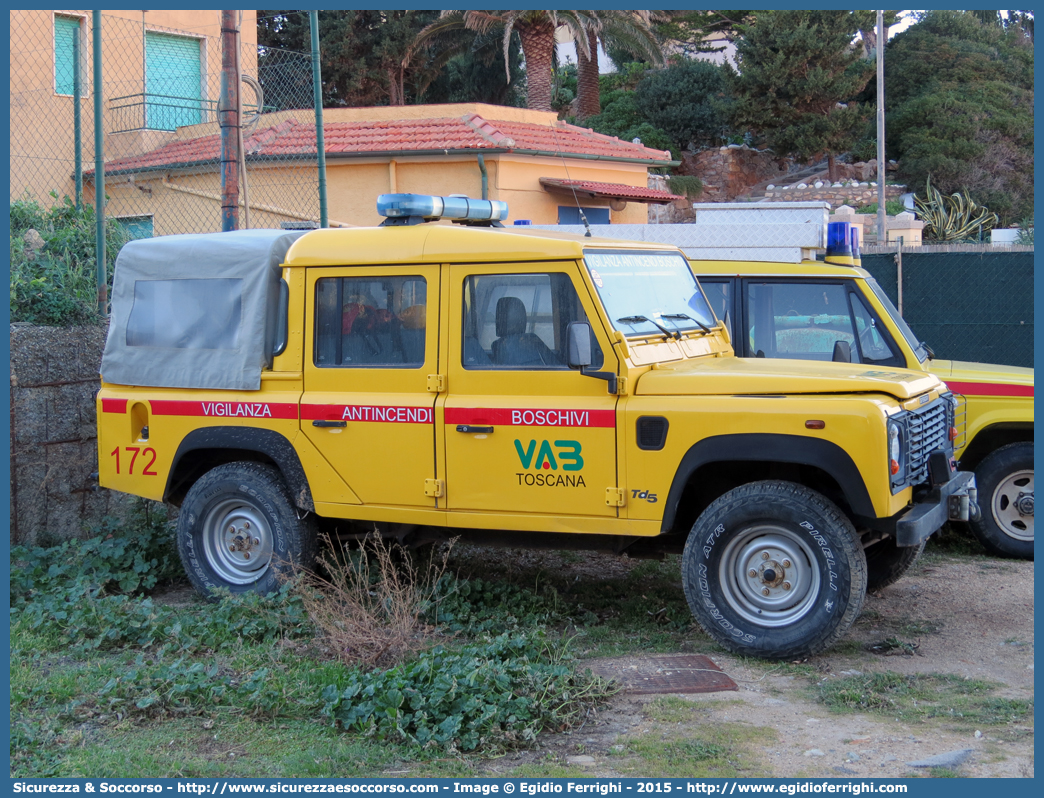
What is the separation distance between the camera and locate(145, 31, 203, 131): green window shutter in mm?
18484

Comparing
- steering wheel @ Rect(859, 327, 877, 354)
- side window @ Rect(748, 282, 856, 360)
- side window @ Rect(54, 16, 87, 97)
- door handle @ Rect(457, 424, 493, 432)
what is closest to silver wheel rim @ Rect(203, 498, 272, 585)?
door handle @ Rect(457, 424, 493, 432)

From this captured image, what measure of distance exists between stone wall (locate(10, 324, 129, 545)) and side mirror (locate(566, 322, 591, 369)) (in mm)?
4280

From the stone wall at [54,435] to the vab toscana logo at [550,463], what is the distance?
389 cm

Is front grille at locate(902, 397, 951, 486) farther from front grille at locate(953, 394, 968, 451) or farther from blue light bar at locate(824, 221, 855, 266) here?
blue light bar at locate(824, 221, 855, 266)

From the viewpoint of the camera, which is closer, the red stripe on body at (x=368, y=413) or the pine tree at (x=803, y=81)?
the red stripe on body at (x=368, y=413)

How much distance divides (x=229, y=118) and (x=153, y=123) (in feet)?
39.1

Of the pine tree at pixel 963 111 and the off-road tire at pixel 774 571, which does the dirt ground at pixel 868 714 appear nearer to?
the off-road tire at pixel 774 571

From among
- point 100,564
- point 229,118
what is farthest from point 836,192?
point 100,564

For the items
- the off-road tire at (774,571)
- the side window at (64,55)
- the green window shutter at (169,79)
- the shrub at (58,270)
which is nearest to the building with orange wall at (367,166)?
the green window shutter at (169,79)

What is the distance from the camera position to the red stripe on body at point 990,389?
7418 millimetres

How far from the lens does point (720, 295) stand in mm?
7629

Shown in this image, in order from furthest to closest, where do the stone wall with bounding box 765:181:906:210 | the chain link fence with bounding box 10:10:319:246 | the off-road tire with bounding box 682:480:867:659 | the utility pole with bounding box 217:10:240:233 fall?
the stone wall with bounding box 765:181:906:210
the chain link fence with bounding box 10:10:319:246
the utility pole with bounding box 217:10:240:233
the off-road tire with bounding box 682:480:867:659

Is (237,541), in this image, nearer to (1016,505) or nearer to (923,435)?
(923,435)

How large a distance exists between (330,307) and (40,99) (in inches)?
508
